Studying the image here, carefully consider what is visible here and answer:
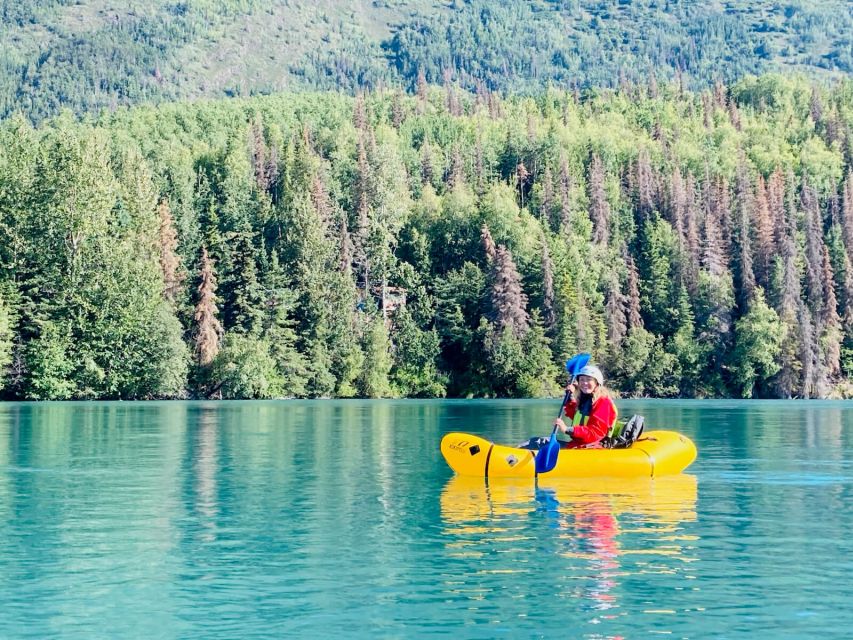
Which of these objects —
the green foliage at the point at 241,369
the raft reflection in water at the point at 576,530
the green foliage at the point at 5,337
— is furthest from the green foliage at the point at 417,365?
the raft reflection in water at the point at 576,530

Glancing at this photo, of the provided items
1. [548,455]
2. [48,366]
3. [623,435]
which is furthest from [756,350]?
[548,455]

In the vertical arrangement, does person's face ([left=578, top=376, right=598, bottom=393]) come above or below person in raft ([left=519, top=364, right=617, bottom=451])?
above

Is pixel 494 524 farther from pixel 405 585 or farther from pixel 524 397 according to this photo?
pixel 524 397

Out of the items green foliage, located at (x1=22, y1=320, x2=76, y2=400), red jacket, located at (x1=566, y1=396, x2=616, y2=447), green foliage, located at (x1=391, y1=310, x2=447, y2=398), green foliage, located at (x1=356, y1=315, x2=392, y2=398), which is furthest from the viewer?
green foliage, located at (x1=391, y1=310, x2=447, y2=398)

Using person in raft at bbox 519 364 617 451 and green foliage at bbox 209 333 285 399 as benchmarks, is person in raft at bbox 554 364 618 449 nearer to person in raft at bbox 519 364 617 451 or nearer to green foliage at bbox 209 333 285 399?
person in raft at bbox 519 364 617 451

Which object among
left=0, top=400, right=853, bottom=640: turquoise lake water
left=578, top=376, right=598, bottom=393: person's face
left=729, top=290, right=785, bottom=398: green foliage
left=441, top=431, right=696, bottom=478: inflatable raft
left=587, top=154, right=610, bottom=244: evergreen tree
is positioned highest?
left=587, top=154, right=610, bottom=244: evergreen tree

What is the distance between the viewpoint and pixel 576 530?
2575 cm

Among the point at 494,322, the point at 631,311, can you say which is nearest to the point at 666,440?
the point at 494,322

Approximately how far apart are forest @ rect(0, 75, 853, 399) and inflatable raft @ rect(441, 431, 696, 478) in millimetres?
65787

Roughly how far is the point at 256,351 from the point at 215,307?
6.45 metres

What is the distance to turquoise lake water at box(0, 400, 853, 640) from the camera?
18297 mm

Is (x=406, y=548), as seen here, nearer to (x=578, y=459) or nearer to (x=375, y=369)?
(x=578, y=459)

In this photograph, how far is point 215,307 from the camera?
114375 mm

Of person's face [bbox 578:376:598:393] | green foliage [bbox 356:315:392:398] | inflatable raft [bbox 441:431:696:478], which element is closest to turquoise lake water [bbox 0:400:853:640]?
inflatable raft [bbox 441:431:696:478]
